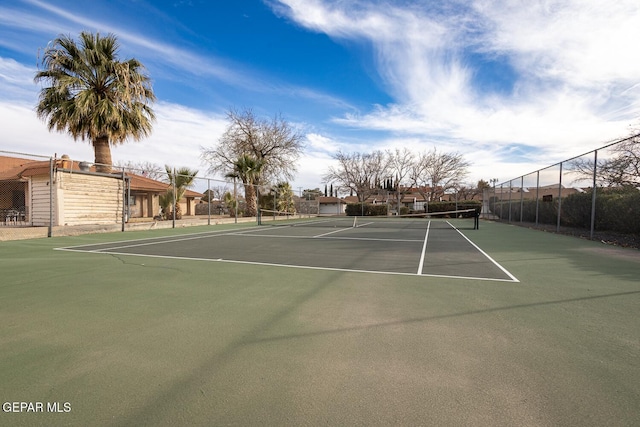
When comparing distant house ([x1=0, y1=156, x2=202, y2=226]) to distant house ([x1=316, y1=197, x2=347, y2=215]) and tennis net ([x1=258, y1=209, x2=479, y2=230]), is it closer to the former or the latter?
tennis net ([x1=258, y1=209, x2=479, y2=230])

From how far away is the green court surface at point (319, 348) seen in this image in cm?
211

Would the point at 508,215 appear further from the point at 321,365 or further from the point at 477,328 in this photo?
the point at 321,365

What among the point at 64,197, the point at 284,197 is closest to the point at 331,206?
the point at 284,197

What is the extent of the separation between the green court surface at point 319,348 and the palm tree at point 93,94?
12005 mm

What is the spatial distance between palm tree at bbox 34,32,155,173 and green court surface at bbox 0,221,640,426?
12005 millimetres

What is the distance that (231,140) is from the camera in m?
32.2

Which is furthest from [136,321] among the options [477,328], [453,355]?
[477,328]

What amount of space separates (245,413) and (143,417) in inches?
25.2

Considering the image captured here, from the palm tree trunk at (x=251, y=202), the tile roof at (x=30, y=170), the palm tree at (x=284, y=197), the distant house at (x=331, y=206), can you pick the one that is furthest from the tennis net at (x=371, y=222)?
the distant house at (x=331, y=206)

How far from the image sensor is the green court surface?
6.93 ft

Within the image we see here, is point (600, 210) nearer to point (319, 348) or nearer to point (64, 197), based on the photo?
point (319, 348)

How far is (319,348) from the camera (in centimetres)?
301

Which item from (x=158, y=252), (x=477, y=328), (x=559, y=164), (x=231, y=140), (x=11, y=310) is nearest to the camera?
(x=477, y=328)

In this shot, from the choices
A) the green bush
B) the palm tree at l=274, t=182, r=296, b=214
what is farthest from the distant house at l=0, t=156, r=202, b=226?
the green bush
